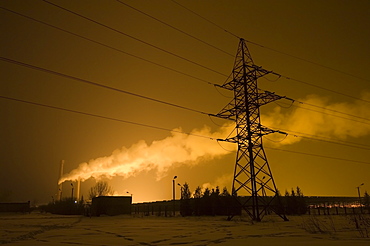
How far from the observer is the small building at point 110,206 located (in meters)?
57.6

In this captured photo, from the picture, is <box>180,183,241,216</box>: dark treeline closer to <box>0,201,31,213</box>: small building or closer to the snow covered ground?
the snow covered ground

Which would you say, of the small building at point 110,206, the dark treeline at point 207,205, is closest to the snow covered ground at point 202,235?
the dark treeline at point 207,205

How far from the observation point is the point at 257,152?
25.5 m

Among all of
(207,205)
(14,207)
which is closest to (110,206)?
(207,205)

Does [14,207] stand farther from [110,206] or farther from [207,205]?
[207,205]

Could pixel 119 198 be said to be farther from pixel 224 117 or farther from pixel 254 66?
→ pixel 254 66

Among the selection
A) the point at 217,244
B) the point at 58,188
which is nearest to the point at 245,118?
the point at 217,244

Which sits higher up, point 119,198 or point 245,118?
point 245,118

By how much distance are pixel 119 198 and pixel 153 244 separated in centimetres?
5290

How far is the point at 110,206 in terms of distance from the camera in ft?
191

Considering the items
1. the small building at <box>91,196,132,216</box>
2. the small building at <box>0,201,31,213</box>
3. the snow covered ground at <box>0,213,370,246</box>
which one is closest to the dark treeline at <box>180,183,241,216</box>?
the small building at <box>91,196,132,216</box>

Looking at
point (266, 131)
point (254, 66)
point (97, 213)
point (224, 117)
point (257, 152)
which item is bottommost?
point (97, 213)

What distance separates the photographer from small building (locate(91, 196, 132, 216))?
2269 inches

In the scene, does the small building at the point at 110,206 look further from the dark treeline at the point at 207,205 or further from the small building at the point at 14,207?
the small building at the point at 14,207
